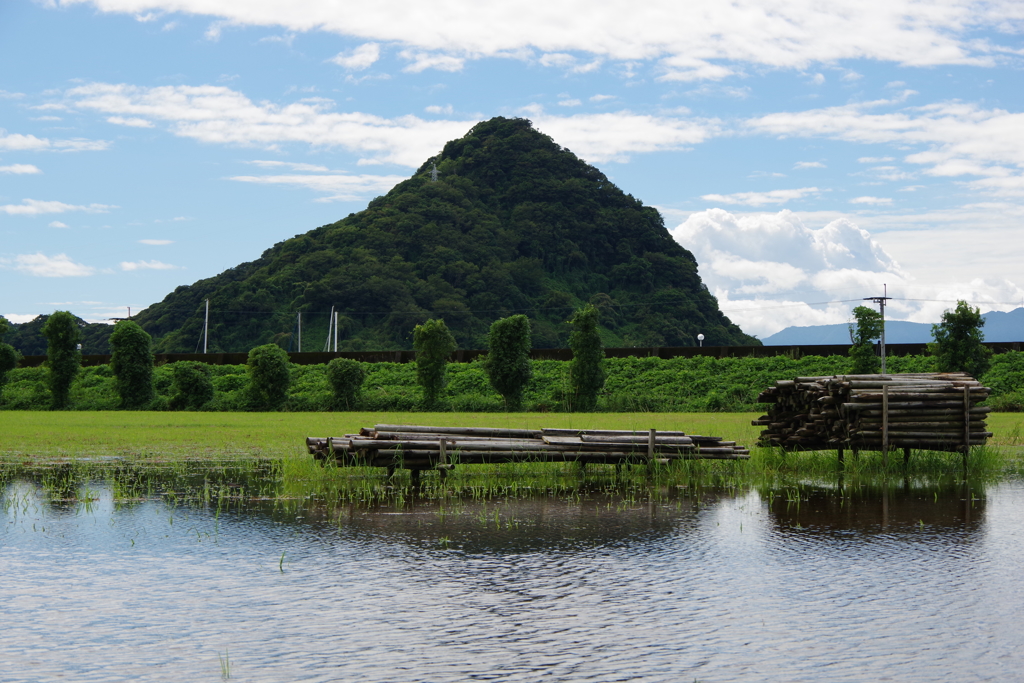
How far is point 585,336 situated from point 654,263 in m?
69.6

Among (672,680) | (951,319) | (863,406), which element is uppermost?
(951,319)

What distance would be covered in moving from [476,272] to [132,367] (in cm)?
5696

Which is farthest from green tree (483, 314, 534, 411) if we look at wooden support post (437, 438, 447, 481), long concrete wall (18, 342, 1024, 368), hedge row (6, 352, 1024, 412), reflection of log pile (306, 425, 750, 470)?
wooden support post (437, 438, 447, 481)

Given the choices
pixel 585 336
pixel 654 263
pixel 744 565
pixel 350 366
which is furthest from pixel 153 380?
pixel 654 263

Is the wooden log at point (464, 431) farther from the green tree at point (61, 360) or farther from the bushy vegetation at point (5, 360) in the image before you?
the bushy vegetation at point (5, 360)

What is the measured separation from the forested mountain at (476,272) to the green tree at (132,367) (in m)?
41.3

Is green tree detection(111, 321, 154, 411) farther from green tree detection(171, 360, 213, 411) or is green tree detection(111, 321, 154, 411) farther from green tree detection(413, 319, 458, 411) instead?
green tree detection(413, 319, 458, 411)

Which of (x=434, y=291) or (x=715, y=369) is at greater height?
(x=434, y=291)

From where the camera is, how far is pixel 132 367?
165ft

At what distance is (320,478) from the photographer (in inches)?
650

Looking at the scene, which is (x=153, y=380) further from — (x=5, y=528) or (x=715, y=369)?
(x=5, y=528)

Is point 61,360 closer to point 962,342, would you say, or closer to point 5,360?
point 5,360

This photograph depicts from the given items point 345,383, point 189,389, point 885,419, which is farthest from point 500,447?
point 189,389

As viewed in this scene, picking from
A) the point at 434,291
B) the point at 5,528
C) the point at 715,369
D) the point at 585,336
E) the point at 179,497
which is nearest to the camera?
the point at 5,528
